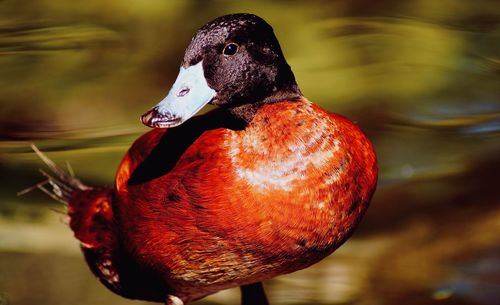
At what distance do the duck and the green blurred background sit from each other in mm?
855

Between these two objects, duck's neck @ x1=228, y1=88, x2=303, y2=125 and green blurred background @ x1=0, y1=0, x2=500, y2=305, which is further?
green blurred background @ x1=0, y1=0, x2=500, y2=305

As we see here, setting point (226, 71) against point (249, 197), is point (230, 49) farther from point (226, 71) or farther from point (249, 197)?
point (249, 197)

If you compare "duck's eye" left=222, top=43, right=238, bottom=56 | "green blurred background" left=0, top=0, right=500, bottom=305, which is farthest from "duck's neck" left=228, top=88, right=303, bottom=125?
"green blurred background" left=0, top=0, right=500, bottom=305

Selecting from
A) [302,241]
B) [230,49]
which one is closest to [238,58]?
[230,49]

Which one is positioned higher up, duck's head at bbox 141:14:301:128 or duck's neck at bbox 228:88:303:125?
duck's head at bbox 141:14:301:128

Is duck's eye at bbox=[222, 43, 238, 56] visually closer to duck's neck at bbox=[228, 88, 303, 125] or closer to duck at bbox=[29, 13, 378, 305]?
duck at bbox=[29, 13, 378, 305]

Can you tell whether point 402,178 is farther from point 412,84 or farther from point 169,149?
point 169,149

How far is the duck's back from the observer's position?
1.79 meters

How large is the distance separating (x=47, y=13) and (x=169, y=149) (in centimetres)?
140

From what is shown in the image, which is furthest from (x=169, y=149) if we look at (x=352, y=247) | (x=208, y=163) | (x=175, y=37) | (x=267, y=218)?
(x=175, y=37)

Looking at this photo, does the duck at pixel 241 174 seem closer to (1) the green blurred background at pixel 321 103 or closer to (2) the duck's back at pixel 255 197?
(2) the duck's back at pixel 255 197

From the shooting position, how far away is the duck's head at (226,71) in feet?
5.81

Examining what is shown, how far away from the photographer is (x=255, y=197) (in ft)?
5.86

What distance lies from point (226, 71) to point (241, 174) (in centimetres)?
21
